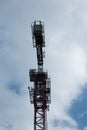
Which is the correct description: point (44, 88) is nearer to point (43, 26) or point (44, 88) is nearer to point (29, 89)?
point (29, 89)

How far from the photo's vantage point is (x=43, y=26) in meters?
124

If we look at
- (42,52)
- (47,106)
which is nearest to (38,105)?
(47,106)

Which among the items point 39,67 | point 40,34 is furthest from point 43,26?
point 39,67

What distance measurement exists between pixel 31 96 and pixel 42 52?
30.0ft

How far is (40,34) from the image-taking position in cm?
12494

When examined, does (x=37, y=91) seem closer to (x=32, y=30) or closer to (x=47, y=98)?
(x=47, y=98)

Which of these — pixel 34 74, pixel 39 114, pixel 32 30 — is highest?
pixel 32 30

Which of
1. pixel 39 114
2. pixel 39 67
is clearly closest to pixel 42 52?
pixel 39 67

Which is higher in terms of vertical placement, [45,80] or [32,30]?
[32,30]

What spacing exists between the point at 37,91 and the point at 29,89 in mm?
2068

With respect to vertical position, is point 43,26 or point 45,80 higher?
point 43,26

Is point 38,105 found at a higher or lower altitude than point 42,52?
lower

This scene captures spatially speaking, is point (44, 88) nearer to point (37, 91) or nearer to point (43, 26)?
point (37, 91)

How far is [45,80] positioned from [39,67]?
10.6ft
